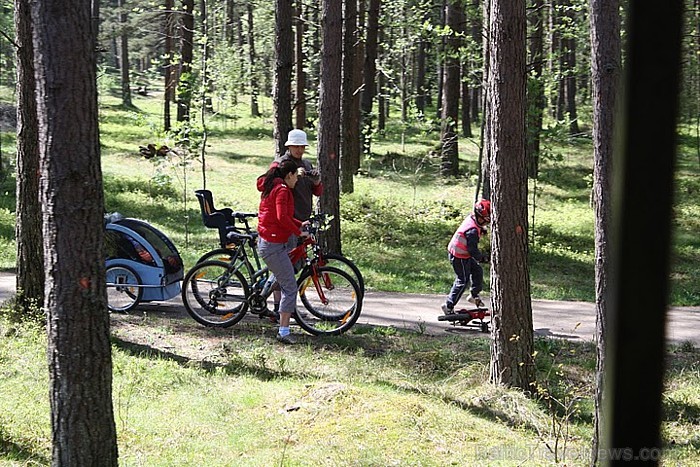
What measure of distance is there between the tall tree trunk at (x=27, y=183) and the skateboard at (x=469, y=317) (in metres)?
4.96

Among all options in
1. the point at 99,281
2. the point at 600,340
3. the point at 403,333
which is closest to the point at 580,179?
the point at 403,333

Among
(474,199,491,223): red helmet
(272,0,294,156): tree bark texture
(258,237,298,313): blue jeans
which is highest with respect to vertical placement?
(272,0,294,156): tree bark texture

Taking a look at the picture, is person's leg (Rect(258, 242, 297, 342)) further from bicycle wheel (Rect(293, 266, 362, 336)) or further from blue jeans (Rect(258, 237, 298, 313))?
bicycle wheel (Rect(293, 266, 362, 336))

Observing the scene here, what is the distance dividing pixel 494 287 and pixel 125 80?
151 feet

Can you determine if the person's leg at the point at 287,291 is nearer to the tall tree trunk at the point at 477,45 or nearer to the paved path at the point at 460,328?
the paved path at the point at 460,328

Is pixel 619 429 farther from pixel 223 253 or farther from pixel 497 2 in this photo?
pixel 223 253

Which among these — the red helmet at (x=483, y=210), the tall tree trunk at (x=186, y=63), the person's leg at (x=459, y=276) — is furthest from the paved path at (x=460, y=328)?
the tall tree trunk at (x=186, y=63)

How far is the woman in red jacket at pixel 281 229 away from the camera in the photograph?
898 centimetres

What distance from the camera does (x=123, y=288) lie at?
10.6m

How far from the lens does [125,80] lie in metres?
50.2

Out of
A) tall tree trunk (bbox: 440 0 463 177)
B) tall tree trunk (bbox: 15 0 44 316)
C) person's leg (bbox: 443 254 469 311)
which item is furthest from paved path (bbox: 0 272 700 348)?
tall tree trunk (bbox: 440 0 463 177)

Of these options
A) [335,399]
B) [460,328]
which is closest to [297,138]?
[460,328]

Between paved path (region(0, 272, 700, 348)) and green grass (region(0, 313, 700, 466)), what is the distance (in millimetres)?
685

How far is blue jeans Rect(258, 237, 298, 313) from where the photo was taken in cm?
915
